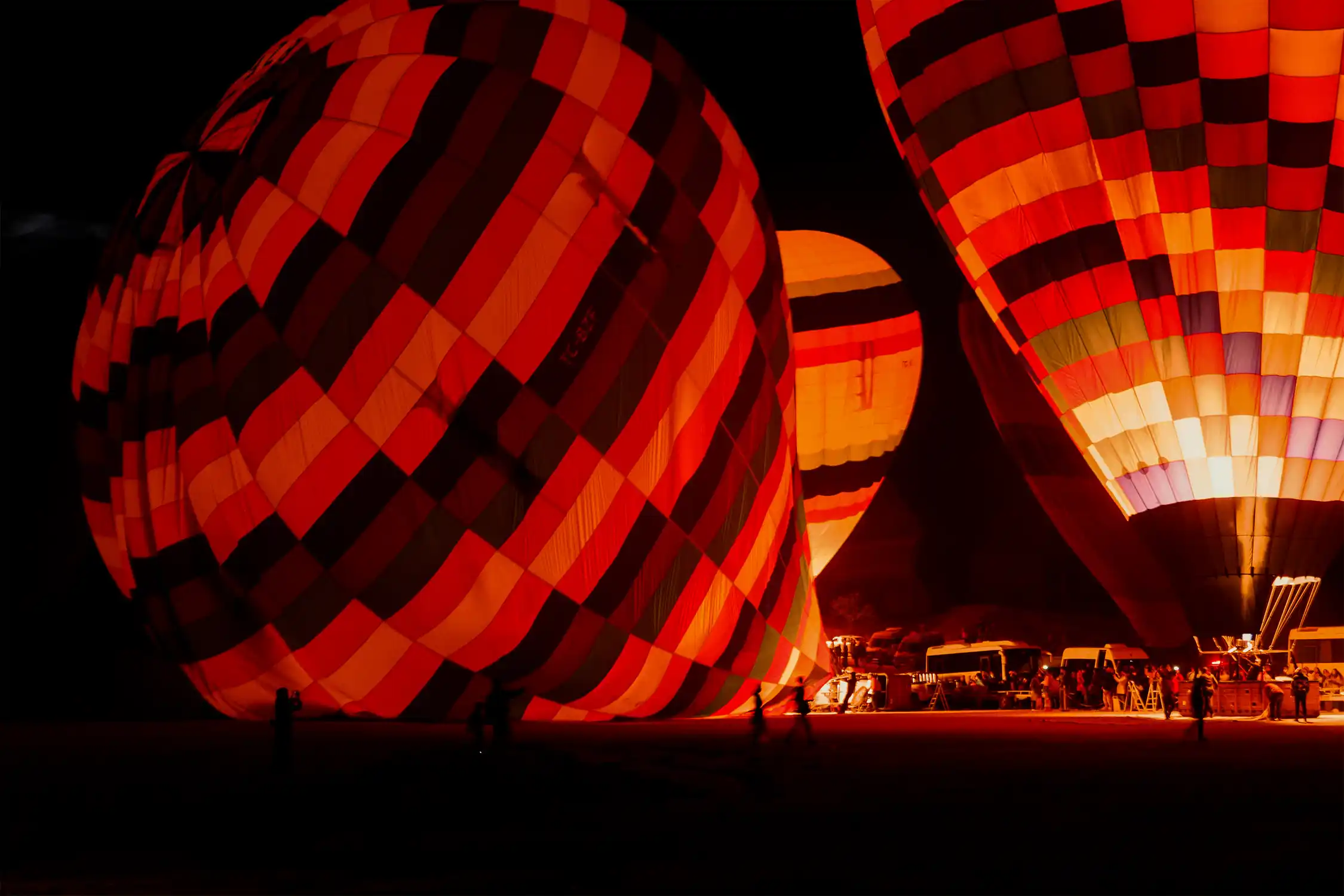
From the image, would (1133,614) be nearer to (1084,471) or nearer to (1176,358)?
(1084,471)

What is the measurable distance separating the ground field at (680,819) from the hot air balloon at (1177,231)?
4224 mm

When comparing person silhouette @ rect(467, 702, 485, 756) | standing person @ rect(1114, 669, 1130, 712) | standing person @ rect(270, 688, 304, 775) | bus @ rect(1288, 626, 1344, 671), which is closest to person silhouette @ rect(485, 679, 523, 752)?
person silhouette @ rect(467, 702, 485, 756)

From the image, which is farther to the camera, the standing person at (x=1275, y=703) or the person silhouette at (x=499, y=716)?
the standing person at (x=1275, y=703)

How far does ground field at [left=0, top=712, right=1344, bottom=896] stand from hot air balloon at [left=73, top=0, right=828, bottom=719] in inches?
26.4

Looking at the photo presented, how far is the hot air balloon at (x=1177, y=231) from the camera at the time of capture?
9.89m

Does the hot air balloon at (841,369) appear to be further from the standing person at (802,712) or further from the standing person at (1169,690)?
the standing person at (802,712)

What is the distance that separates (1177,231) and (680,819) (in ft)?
26.9

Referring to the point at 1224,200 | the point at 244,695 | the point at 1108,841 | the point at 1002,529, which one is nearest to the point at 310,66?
the point at 244,695

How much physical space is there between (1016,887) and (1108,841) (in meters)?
0.75

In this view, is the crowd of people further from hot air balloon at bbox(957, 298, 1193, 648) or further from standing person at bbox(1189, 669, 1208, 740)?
standing person at bbox(1189, 669, 1208, 740)

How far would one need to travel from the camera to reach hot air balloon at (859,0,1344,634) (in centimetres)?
989

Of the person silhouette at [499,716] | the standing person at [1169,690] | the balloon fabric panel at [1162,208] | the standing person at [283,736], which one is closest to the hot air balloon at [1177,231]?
the balloon fabric panel at [1162,208]

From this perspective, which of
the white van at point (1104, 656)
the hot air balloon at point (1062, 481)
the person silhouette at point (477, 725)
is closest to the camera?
the person silhouette at point (477, 725)

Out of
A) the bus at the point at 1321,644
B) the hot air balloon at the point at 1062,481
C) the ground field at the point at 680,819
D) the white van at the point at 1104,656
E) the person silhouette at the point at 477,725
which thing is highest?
the hot air balloon at the point at 1062,481
